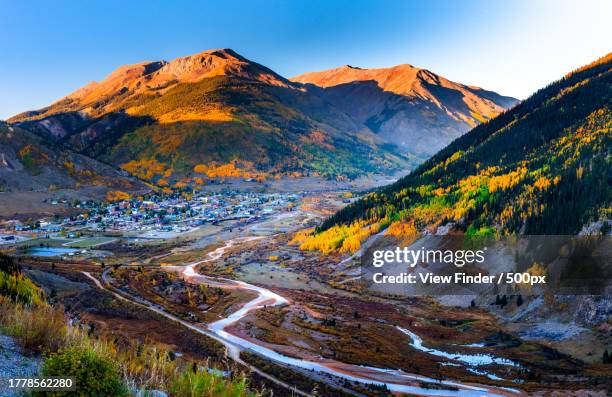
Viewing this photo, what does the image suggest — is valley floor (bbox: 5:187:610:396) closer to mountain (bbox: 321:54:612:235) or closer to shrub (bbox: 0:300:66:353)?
shrub (bbox: 0:300:66:353)

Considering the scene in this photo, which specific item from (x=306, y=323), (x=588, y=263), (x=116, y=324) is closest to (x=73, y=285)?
(x=116, y=324)

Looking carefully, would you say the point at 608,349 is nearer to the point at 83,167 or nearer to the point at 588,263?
the point at 588,263

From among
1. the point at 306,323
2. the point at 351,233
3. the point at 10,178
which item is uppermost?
the point at 10,178

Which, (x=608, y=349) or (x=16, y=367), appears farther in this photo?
(x=608, y=349)

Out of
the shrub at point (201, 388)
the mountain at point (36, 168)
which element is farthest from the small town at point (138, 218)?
the shrub at point (201, 388)
